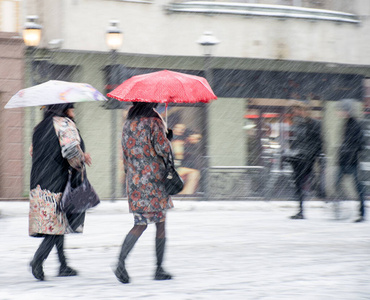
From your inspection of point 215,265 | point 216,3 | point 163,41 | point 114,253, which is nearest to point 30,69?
point 163,41

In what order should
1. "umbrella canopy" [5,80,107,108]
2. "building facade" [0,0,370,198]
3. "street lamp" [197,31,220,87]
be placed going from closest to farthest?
"umbrella canopy" [5,80,107,108], "street lamp" [197,31,220,87], "building facade" [0,0,370,198]

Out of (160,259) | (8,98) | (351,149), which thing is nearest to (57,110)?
(160,259)

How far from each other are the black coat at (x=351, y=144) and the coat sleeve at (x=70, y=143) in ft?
21.4

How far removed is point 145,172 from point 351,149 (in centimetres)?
650

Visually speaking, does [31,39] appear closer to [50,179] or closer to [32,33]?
[32,33]

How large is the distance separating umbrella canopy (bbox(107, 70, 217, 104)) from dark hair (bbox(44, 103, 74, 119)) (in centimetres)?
45

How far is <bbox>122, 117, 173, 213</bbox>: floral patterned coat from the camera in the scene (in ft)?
20.8

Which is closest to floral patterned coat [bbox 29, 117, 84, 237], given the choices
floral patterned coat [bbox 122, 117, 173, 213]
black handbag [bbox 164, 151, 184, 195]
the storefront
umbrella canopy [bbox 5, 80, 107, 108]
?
umbrella canopy [bbox 5, 80, 107, 108]

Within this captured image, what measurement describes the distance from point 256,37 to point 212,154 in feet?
10.6

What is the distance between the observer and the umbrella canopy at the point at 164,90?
6.34 m

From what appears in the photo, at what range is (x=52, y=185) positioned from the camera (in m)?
6.52

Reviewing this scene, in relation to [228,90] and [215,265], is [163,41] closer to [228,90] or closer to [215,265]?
[228,90]

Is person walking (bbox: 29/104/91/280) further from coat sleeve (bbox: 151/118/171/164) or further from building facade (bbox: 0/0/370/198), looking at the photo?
building facade (bbox: 0/0/370/198)

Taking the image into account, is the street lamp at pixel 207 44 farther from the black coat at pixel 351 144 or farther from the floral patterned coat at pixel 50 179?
the floral patterned coat at pixel 50 179
